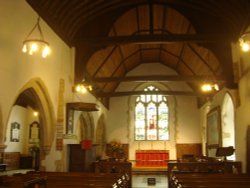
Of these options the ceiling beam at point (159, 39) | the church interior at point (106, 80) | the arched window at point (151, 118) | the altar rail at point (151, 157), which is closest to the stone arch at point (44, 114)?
the church interior at point (106, 80)

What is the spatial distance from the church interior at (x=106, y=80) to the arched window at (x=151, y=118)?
0.53m

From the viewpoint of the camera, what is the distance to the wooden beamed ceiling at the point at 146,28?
797 cm

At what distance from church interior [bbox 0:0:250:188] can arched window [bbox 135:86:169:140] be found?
534mm

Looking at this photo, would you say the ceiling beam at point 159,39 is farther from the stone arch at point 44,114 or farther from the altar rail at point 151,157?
the altar rail at point 151,157

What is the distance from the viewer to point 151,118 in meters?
18.0

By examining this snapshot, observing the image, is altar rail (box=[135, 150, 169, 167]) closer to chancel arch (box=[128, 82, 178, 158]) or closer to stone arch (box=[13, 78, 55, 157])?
chancel arch (box=[128, 82, 178, 158])

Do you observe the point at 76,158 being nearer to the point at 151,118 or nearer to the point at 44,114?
the point at 44,114

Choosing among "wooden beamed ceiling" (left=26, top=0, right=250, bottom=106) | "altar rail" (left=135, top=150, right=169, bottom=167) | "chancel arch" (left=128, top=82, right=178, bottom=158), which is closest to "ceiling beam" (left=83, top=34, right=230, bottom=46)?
"wooden beamed ceiling" (left=26, top=0, right=250, bottom=106)

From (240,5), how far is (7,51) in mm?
5233

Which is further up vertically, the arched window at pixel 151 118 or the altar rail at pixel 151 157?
the arched window at pixel 151 118

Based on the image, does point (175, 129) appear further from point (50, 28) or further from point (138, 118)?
point (50, 28)

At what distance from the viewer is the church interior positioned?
5.80 m

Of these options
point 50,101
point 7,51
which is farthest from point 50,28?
point 7,51

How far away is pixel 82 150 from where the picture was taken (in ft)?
28.8
